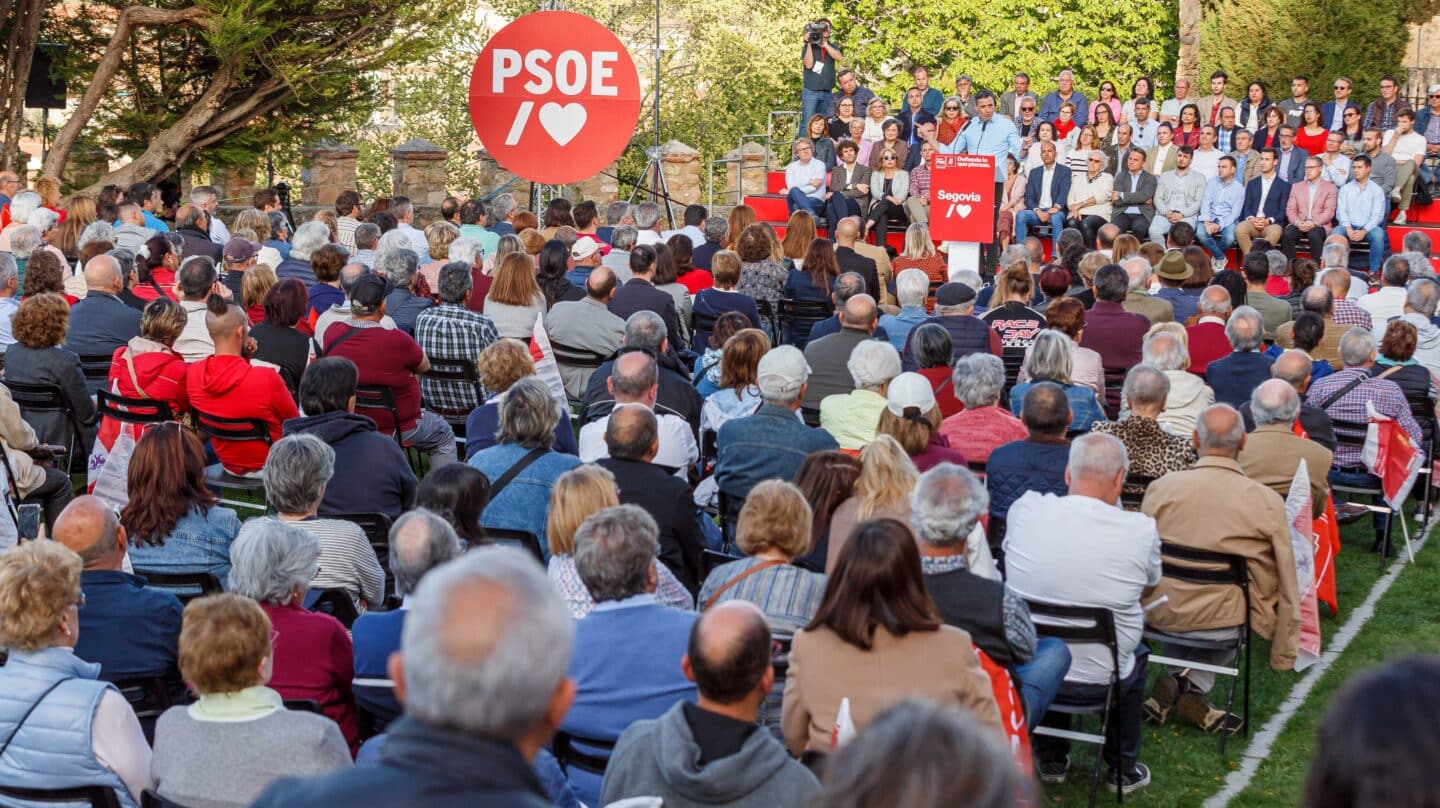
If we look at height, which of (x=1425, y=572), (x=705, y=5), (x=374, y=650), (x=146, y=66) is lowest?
(x=1425, y=572)

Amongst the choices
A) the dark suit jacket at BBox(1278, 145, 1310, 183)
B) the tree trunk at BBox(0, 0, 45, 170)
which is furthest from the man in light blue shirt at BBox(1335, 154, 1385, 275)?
the tree trunk at BBox(0, 0, 45, 170)

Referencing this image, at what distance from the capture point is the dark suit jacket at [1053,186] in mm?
16922

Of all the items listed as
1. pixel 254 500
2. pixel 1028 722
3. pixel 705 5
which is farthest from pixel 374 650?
pixel 705 5

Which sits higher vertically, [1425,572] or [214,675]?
[214,675]

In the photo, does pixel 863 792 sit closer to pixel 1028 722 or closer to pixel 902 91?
pixel 1028 722

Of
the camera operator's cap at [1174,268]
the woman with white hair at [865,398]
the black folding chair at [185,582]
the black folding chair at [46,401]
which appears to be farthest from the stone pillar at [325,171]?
the black folding chair at [185,582]

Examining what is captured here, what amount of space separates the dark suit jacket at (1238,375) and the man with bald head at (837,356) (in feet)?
6.16

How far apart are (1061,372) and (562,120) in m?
6.92

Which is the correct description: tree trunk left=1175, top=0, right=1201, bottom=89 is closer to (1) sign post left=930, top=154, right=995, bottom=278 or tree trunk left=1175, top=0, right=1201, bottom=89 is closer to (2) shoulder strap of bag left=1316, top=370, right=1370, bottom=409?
(1) sign post left=930, top=154, right=995, bottom=278

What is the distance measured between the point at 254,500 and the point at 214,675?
5449mm

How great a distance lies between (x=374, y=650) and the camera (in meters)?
4.36

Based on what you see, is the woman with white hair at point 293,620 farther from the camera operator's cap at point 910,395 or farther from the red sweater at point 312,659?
the camera operator's cap at point 910,395

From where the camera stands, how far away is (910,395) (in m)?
6.07

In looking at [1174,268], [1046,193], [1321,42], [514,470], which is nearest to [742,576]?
[514,470]
